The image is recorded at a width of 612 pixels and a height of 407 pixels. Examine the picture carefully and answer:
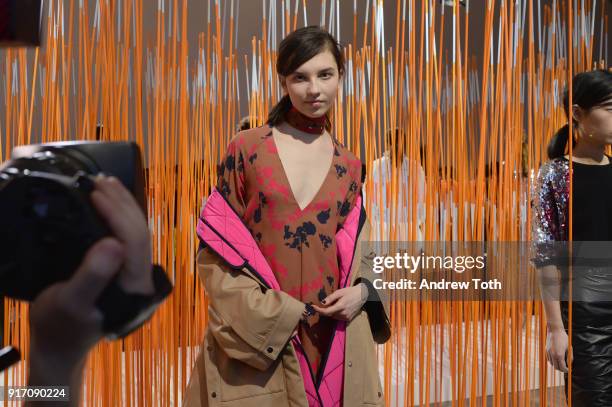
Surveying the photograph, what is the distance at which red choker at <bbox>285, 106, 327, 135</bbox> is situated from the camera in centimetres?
96

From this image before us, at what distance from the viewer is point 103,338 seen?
15.9 inches

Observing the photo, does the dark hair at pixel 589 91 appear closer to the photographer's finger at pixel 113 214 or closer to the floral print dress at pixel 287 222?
the floral print dress at pixel 287 222

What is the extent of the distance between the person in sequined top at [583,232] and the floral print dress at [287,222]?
487 millimetres

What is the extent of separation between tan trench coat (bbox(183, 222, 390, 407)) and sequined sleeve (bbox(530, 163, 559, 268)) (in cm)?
45

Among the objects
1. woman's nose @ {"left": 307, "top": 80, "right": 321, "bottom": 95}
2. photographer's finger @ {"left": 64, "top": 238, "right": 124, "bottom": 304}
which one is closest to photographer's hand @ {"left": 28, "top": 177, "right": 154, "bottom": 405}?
photographer's finger @ {"left": 64, "top": 238, "right": 124, "bottom": 304}

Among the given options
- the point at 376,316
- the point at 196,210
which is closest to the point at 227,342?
the point at 376,316

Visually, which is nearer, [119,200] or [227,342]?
[119,200]

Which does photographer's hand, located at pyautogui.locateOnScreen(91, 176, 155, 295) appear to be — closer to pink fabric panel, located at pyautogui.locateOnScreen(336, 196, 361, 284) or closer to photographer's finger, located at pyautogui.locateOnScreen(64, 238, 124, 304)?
photographer's finger, located at pyautogui.locateOnScreen(64, 238, 124, 304)

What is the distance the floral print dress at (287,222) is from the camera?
91cm

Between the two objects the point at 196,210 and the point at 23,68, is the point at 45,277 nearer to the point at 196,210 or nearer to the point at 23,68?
the point at 23,68

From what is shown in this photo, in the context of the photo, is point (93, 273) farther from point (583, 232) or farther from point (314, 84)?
point (583, 232)

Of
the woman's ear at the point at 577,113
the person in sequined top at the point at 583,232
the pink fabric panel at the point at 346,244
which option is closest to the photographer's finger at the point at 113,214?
the pink fabric panel at the point at 346,244

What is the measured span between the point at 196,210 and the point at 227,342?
67 cm

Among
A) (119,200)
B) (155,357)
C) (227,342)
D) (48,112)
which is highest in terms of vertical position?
(48,112)
